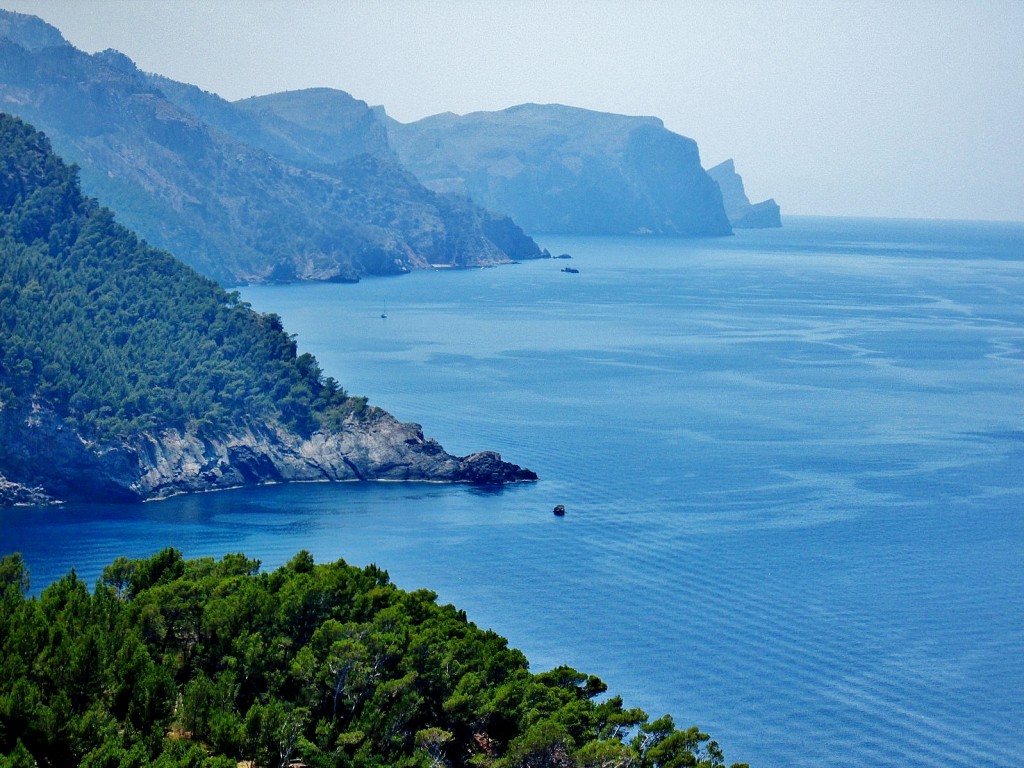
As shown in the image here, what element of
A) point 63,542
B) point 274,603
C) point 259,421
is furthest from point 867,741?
point 259,421


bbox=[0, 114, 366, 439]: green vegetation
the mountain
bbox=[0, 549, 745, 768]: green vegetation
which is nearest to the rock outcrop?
the mountain

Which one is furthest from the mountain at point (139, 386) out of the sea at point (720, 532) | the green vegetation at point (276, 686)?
the green vegetation at point (276, 686)

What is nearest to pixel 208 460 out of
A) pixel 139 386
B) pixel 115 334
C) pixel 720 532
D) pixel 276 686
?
pixel 139 386

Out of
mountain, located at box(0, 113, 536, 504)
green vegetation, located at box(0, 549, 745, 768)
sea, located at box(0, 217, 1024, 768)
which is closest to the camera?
green vegetation, located at box(0, 549, 745, 768)

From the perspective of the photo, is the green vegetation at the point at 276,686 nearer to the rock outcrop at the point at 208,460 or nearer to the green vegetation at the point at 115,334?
the rock outcrop at the point at 208,460

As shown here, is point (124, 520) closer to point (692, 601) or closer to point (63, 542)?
point (63, 542)

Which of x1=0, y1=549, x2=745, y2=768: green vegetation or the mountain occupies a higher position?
the mountain

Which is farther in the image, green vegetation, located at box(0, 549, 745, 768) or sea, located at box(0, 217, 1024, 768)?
sea, located at box(0, 217, 1024, 768)

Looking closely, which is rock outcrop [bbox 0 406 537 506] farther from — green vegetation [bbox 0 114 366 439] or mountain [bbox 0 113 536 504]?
green vegetation [bbox 0 114 366 439]
